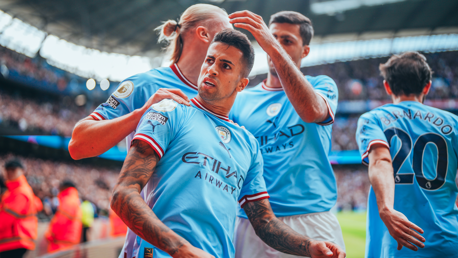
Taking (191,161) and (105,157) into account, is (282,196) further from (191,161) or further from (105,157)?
(105,157)

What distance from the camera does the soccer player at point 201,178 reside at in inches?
54.7

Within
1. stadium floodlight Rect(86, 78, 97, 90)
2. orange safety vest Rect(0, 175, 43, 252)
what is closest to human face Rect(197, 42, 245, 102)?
orange safety vest Rect(0, 175, 43, 252)

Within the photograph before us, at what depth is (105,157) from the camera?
27.8 metres

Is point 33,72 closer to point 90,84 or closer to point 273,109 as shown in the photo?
point 90,84

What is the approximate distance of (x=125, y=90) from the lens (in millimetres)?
2166

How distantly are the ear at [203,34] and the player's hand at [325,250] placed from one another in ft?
5.37

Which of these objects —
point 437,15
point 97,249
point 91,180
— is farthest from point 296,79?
point 437,15

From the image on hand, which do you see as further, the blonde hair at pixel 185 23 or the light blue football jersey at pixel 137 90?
the blonde hair at pixel 185 23

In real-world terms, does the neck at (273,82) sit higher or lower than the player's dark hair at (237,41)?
higher

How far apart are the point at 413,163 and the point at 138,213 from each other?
2.13m

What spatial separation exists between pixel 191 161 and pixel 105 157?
2834cm

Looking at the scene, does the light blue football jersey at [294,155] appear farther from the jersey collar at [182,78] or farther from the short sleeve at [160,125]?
the short sleeve at [160,125]

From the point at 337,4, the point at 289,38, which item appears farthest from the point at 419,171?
the point at 337,4

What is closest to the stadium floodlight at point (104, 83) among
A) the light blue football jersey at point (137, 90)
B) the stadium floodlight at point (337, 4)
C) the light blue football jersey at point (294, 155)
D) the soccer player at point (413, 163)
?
the stadium floodlight at point (337, 4)
